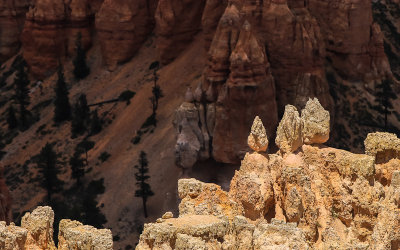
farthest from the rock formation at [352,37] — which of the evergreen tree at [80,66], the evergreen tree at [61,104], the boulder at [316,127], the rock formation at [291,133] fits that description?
the rock formation at [291,133]

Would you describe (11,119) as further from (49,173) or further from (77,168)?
(49,173)

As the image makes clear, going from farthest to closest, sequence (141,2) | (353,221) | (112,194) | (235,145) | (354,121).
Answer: (141,2)
(354,121)
(112,194)
(235,145)
(353,221)

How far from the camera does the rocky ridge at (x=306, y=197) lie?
76.0ft

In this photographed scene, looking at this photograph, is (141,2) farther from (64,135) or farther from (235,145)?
(235,145)

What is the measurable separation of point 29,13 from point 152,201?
38441 mm

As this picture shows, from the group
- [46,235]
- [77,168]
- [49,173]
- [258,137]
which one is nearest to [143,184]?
[77,168]

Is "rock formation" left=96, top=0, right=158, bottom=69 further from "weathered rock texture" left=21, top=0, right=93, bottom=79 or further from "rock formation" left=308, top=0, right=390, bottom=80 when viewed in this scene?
"rock formation" left=308, top=0, right=390, bottom=80

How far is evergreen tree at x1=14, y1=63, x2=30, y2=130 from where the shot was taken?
88.3 metres

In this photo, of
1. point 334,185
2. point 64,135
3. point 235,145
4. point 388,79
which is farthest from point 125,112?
point 334,185

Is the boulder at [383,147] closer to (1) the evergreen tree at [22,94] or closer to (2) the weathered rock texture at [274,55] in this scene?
(2) the weathered rock texture at [274,55]

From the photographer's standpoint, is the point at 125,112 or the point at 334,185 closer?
the point at 334,185

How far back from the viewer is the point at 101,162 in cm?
7581

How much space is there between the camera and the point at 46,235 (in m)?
23.8

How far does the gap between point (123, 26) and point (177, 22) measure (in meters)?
10.2
